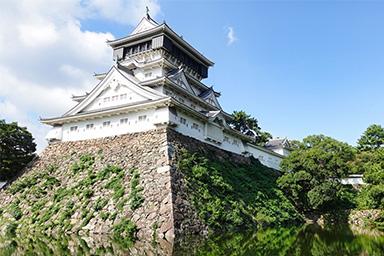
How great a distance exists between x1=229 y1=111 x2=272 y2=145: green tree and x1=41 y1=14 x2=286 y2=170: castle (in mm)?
9479

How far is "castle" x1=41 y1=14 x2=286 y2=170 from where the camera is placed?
2352 centimetres

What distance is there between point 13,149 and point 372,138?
43.3m

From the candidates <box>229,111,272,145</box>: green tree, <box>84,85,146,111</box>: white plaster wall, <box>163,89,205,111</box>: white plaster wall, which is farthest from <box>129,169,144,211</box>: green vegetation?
<box>229,111,272,145</box>: green tree

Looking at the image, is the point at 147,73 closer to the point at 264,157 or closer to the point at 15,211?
the point at 264,157

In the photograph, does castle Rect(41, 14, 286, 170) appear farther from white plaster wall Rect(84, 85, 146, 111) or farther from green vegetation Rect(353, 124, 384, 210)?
green vegetation Rect(353, 124, 384, 210)

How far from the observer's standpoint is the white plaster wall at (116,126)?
75.0 ft

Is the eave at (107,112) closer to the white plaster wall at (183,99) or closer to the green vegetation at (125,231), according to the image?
the white plaster wall at (183,99)

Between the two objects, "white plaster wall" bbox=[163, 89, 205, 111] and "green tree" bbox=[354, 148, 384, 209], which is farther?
"white plaster wall" bbox=[163, 89, 205, 111]

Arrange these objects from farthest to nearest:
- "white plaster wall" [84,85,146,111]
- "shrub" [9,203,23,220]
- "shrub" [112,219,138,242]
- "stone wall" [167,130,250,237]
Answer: "white plaster wall" [84,85,146,111]
"shrub" [9,203,23,220]
"stone wall" [167,130,250,237]
"shrub" [112,219,138,242]

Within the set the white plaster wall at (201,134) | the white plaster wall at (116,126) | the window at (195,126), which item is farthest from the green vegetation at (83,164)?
the window at (195,126)

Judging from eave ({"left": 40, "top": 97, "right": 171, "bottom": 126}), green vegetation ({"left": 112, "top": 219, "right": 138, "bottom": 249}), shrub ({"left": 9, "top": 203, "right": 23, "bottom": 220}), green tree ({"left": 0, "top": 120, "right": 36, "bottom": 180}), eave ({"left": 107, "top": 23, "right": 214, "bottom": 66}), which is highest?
eave ({"left": 107, "top": 23, "right": 214, "bottom": 66})

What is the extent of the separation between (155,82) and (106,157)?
A: 21.5 ft

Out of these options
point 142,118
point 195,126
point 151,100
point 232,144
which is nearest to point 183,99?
point 195,126

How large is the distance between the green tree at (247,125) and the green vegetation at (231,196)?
15.8 metres
